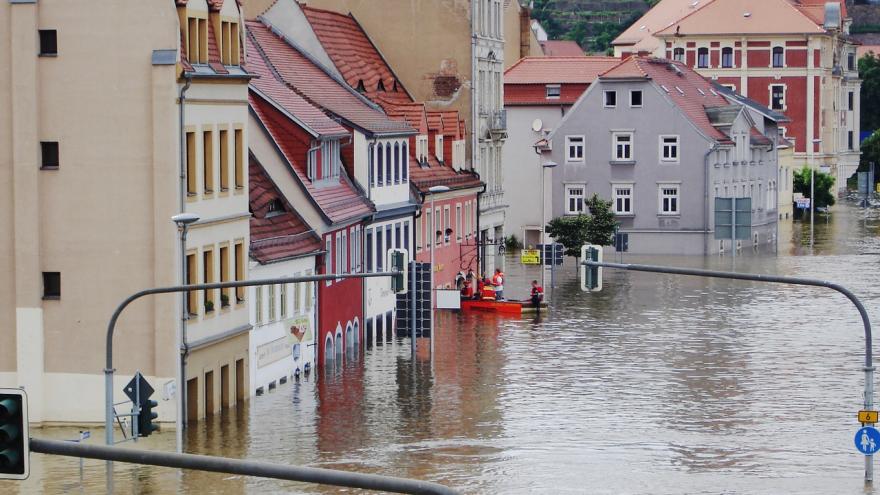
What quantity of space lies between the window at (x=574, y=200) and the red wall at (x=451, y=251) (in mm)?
18781

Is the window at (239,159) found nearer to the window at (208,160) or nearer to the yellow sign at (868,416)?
the window at (208,160)

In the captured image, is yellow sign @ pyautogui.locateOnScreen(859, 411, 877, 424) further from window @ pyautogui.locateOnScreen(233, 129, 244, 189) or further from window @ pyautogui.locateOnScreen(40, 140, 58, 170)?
window @ pyautogui.locateOnScreen(40, 140, 58, 170)

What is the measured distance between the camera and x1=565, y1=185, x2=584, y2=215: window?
101 metres

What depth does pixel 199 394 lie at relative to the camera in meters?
43.7

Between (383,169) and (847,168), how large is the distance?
116 meters

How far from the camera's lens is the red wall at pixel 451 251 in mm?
72625

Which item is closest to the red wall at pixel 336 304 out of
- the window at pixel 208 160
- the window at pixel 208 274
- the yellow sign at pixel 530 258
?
the window at pixel 208 274

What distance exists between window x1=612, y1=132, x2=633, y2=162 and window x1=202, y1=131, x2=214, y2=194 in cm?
5639

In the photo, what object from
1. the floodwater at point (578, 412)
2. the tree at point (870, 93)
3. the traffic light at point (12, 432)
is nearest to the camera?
the traffic light at point (12, 432)

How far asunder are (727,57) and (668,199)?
48583 millimetres

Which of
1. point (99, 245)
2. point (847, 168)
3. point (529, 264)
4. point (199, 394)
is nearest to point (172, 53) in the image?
point (99, 245)

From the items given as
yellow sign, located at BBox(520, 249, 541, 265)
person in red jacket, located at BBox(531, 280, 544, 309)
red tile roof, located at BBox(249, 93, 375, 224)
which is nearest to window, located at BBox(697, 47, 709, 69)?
yellow sign, located at BBox(520, 249, 541, 265)

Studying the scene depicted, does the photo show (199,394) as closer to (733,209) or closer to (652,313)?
Answer: (733,209)

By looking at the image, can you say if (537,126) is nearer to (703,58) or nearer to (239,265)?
(703,58)
